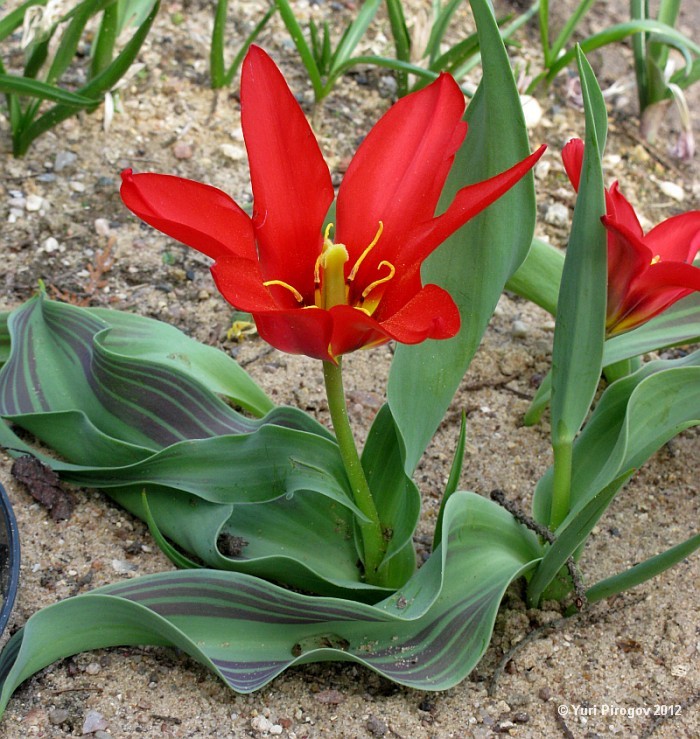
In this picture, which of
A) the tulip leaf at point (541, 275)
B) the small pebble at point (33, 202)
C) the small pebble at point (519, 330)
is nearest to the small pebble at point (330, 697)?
the tulip leaf at point (541, 275)

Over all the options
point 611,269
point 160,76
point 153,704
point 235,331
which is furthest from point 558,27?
point 153,704

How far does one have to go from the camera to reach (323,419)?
1731mm

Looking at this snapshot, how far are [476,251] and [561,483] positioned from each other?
1.13ft

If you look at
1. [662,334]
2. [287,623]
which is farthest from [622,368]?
[287,623]

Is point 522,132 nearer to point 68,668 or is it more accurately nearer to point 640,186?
point 68,668

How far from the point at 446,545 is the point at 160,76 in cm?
170

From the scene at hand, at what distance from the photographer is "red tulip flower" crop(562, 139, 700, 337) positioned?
3.53 feet

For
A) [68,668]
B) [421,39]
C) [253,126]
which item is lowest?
[68,668]

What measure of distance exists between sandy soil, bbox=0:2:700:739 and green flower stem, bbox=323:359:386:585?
0.15m

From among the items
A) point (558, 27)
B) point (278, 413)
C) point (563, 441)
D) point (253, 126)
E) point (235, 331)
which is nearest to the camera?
point (253, 126)

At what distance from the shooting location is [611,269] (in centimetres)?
114

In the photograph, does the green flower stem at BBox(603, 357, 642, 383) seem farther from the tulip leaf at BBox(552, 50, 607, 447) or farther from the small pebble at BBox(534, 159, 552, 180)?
the small pebble at BBox(534, 159, 552, 180)

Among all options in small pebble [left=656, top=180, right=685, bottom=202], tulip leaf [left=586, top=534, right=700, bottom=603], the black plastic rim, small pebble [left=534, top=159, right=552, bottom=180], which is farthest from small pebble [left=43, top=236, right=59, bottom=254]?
small pebble [left=656, top=180, right=685, bottom=202]

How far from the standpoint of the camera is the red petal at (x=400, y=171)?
1015mm
